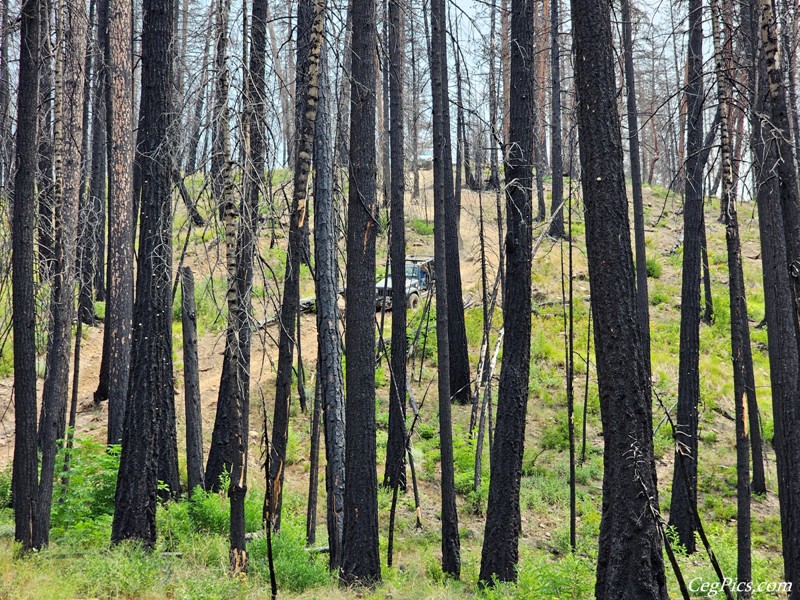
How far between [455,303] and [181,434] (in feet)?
24.6

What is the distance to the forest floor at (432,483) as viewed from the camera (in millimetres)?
7215

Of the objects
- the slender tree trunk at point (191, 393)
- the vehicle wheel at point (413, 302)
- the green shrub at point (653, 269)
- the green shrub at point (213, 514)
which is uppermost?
the green shrub at point (653, 269)

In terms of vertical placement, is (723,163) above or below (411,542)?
above

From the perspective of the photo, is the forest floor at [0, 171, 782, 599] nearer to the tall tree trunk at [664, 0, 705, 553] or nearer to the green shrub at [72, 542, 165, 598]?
the green shrub at [72, 542, 165, 598]

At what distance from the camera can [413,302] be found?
21.9m

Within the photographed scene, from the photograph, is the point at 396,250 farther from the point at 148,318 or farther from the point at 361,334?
the point at 148,318

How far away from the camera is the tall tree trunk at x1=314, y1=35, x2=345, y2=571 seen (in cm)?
834

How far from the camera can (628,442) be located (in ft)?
18.1

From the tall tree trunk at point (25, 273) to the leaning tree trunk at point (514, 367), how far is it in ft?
18.9

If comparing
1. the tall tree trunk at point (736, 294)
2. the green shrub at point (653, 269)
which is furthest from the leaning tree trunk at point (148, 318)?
the green shrub at point (653, 269)

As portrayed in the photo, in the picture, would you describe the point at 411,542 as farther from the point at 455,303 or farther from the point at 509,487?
the point at 455,303

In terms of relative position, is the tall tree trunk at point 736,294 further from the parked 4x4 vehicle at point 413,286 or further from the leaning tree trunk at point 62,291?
the parked 4x4 vehicle at point 413,286

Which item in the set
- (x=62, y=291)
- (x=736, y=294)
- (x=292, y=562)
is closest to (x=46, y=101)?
(x=62, y=291)

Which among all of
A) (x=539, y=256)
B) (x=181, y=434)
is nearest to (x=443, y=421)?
(x=181, y=434)
